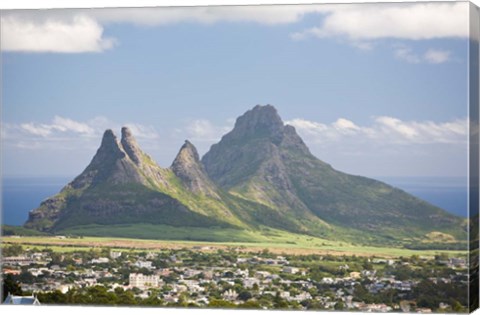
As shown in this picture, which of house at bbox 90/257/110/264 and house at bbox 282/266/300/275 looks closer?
house at bbox 282/266/300/275

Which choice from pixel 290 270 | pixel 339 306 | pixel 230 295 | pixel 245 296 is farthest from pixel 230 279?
pixel 339 306

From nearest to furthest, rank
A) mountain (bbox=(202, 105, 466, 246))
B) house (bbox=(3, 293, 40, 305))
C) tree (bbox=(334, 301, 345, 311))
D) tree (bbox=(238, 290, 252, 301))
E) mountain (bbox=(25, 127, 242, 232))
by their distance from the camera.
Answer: tree (bbox=(334, 301, 345, 311)) → tree (bbox=(238, 290, 252, 301)) → mountain (bbox=(202, 105, 466, 246)) → house (bbox=(3, 293, 40, 305)) → mountain (bbox=(25, 127, 242, 232))

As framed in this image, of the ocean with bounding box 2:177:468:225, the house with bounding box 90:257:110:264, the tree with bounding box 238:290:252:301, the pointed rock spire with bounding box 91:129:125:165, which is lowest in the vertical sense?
the tree with bounding box 238:290:252:301

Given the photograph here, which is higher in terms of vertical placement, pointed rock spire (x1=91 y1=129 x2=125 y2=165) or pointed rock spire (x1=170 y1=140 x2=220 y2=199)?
pointed rock spire (x1=91 y1=129 x2=125 y2=165)

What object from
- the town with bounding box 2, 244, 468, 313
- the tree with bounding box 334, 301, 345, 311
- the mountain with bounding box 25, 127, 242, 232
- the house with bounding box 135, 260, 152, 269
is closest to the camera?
the town with bounding box 2, 244, 468, 313

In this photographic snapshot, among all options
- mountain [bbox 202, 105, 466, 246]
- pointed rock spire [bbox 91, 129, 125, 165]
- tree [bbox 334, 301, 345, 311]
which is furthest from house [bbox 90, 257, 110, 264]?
tree [bbox 334, 301, 345, 311]

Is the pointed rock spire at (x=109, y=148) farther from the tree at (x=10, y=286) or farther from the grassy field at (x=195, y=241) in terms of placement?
the tree at (x=10, y=286)

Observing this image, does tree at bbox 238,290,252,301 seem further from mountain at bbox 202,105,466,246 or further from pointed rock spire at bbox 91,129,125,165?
pointed rock spire at bbox 91,129,125,165

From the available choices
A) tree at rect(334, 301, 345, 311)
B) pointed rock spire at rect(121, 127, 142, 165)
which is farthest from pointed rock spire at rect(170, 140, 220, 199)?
tree at rect(334, 301, 345, 311)
